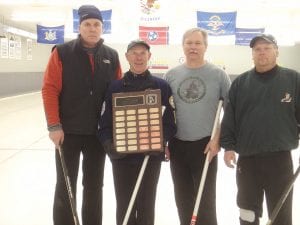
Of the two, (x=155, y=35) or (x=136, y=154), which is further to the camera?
(x=155, y=35)

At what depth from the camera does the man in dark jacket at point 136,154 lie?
2.44m

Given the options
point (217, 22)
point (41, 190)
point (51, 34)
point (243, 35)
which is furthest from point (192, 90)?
point (51, 34)

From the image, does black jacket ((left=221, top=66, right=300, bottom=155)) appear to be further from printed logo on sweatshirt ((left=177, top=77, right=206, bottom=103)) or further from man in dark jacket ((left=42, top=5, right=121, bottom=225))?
man in dark jacket ((left=42, top=5, right=121, bottom=225))

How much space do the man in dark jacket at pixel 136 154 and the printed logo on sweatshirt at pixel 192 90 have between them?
0.11m

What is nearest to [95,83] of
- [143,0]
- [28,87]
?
[143,0]

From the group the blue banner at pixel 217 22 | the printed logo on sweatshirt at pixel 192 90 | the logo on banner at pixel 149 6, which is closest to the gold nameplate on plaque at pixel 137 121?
the printed logo on sweatshirt at pixel 192 90

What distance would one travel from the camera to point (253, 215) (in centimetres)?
244

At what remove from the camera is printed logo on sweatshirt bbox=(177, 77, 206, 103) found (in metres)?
2.55

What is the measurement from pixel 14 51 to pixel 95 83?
48.2 ft

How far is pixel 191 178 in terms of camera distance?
8.87 ft

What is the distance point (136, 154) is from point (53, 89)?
0.80 metres

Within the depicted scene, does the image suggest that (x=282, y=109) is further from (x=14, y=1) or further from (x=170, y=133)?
(x=14, y=1)

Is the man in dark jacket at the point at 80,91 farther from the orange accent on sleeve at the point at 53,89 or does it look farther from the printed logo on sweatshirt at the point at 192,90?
the printed logo on sweatshirt at the point at 192,90

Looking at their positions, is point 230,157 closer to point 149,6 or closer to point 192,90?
point 192,90
